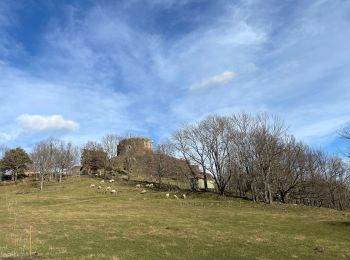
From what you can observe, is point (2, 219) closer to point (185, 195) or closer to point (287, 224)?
point (287, 224)

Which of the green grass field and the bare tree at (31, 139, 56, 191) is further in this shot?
the bare tree at (31, 139, 56, 191)

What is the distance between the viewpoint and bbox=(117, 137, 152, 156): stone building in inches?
4181

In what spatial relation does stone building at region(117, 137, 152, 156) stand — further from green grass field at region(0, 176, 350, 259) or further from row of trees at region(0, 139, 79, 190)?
green grass field at region(0, 176, 350, 259)

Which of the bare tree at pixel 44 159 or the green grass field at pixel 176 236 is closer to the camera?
the green grass field at pixel 176 236

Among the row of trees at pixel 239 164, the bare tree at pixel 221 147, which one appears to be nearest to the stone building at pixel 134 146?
the row of trees at pixel 239 164

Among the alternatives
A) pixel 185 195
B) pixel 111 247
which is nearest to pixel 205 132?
pixel 185 195

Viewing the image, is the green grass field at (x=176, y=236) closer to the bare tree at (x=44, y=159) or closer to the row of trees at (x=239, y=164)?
the row of trees at (x=239, y=164)

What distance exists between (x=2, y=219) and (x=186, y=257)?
23.2 m

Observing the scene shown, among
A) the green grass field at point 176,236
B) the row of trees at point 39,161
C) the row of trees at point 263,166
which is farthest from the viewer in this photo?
the row of trees at point 39,161

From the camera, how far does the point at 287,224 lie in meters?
35.6

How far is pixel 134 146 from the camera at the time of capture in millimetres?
113688

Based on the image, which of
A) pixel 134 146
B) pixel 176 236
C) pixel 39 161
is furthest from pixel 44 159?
pixel 176 236

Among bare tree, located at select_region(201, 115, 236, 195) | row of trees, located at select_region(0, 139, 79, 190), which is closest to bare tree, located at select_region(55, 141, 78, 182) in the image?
row of trees, located at select_region(0, 139, 79, 190)

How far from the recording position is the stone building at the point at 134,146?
4181 inches
